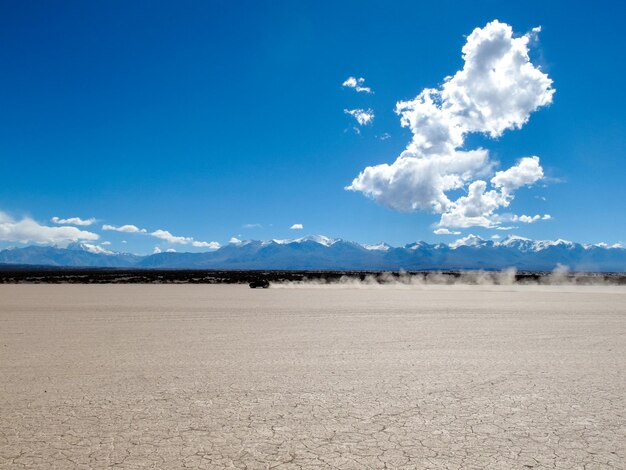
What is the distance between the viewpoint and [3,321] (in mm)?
18828

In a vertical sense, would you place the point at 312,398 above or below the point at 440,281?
below

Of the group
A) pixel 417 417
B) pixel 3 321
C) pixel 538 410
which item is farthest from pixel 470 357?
pixel 3 321

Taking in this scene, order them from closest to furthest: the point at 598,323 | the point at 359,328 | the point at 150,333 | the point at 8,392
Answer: the point at 8,392 < the point at 150,333 < the point at 359,328 < the point at 598,323

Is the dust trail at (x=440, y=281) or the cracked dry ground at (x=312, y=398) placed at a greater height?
the dust trail at (x=440, y=281)

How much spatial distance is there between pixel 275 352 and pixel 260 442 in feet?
19.7

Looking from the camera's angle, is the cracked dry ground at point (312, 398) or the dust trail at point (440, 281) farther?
the dust trail at point (440, 281)

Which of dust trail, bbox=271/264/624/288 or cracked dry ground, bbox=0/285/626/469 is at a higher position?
dust trail, bbox=271/264/624/288

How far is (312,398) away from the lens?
8016 mm

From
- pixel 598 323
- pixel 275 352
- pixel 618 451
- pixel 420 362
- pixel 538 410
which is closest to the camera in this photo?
pixel 618 451

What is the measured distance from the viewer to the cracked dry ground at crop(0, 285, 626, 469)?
19.0ft

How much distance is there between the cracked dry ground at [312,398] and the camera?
5781 mm

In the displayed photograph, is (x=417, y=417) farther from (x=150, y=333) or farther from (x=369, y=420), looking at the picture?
(x=150, y=333)

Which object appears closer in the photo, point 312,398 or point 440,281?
point 312,398

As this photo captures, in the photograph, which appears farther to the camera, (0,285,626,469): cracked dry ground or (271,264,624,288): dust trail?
(271,264,624,288): dust trail
